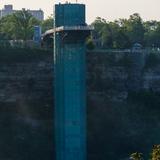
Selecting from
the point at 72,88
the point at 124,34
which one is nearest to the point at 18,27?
the point at 124,34

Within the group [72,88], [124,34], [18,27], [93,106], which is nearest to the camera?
[72,88]

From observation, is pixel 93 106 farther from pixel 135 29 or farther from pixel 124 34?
pixel 135 29

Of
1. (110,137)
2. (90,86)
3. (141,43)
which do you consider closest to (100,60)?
(90,86)

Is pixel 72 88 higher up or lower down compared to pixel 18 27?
lower down

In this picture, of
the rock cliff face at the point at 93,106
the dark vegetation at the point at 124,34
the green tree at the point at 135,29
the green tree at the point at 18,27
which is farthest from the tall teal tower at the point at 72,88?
the green tree at the point at 135,29

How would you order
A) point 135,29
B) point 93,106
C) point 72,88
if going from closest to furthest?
point 72,88
point 93,106
point 135,29

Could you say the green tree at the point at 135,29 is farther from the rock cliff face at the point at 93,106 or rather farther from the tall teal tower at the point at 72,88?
the tall teal tower at the point at 72,88

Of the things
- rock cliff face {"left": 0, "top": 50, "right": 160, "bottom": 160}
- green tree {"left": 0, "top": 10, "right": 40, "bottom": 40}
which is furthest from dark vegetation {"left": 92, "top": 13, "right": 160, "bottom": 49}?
rock cliff face {"left": 0, "top": 50, "right": 160, "bottom": 160}

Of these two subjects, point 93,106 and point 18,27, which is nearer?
point 93,106

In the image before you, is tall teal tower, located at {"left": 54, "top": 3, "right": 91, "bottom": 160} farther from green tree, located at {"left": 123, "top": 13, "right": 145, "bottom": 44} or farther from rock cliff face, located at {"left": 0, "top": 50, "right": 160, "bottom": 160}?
green tree, located at {"left": 123, "top": 13, "right": 145, "bottom": 44}
